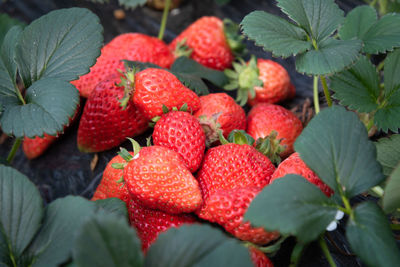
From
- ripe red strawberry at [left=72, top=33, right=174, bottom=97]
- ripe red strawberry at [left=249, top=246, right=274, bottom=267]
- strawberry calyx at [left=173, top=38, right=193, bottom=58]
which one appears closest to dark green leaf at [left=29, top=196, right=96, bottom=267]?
ripe red strawberry at [left=249, top=246, right=274, bottom=267]

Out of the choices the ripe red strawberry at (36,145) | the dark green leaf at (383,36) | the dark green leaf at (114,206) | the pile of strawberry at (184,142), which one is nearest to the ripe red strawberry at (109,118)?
the pile of strawberry at (184,142)

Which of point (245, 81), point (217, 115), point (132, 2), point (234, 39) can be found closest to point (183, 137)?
point (217, 115)

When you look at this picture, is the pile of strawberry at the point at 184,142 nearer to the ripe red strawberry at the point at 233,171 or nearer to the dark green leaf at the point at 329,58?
the ripe red strawberry at the point at 233,171

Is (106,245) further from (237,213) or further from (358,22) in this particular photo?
(358,22)

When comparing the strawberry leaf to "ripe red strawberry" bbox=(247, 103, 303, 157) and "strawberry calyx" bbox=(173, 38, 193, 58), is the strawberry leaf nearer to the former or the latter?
"ripe red strawberry" bbox=(247, 103, 303, 157)

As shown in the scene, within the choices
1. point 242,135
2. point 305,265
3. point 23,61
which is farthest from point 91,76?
point 305,265

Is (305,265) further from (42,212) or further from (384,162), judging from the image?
(42,212)
